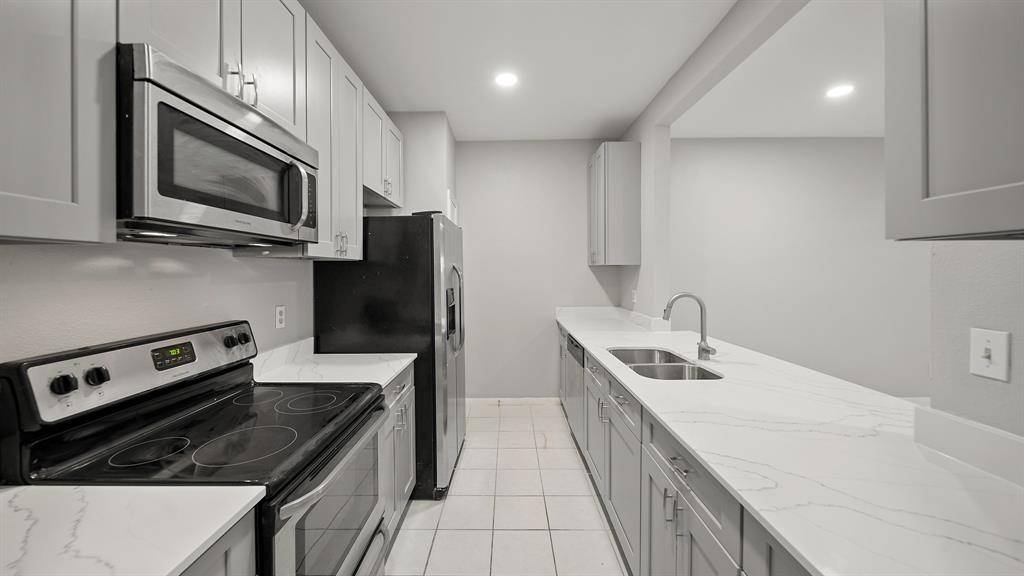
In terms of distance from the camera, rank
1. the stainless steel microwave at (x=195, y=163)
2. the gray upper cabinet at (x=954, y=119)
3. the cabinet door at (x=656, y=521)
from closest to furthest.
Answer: the gray upper cabinet at (x=954, y=119) < the stainless steel microwave at (x=195, y=163) < the cabinet door at (x=656, y=521)

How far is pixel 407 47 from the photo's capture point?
2506 mm

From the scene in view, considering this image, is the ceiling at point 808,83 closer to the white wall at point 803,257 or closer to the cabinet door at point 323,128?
the white wall at point 803,257

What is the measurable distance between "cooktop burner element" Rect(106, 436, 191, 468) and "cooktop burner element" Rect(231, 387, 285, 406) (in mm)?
341

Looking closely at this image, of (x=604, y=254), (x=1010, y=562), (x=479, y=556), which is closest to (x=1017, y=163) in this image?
(x=1010, y=562)

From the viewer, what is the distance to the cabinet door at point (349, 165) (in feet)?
6.89

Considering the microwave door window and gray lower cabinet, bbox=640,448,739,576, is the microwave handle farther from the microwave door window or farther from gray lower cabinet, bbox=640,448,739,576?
gray lower cabinet, bbox=640,448,739,576

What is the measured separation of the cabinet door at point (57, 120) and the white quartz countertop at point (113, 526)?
1.68 feet

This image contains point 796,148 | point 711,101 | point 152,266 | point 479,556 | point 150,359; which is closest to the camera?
point 150,359

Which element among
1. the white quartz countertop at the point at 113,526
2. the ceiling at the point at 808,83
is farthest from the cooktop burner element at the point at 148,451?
the ceiling at the point at 808,83

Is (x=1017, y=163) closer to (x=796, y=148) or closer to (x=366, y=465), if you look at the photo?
(x=366, y=465)

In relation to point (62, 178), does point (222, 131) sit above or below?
above

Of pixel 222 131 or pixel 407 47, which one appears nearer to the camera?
pixel 222 131

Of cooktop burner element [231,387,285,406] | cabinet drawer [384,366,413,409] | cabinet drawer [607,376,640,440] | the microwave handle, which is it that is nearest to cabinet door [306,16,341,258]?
the microwave handle

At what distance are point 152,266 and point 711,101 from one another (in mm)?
3519
